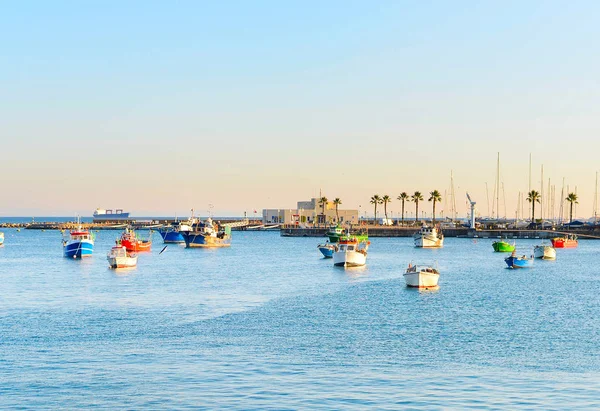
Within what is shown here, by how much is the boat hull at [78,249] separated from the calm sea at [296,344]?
3728 cm

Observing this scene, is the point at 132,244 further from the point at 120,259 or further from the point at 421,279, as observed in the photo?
the point at 421,279

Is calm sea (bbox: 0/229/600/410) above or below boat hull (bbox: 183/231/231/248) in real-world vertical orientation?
below

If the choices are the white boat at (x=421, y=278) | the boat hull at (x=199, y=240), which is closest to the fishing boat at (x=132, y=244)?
the boat hull at (x=199, y=240)

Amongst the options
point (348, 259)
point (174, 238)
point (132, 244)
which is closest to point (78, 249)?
point (132, 244)

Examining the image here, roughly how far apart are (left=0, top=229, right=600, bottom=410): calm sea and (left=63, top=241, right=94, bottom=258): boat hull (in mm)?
37278

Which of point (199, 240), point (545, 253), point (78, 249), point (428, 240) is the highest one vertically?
point (428, 240)

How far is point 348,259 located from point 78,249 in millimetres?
44288

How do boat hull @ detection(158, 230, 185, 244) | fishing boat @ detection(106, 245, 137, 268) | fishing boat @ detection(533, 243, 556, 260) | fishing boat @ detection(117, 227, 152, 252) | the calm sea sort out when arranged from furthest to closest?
boat hull @ detection(158, 230, 185, 244) < fishing boat @ detection(117, 227, 152, 252) < fishing boat @ detection(533, 243, 556, 260) < fishing boat @ detection(106, 245, 137, 268) < the calm sea

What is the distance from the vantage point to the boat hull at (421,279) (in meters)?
78.7

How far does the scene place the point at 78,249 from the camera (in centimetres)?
12762

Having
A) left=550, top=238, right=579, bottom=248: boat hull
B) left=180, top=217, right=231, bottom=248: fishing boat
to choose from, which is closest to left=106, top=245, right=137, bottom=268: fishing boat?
left=180, top=217, right=231, bottom=248: fishing boat

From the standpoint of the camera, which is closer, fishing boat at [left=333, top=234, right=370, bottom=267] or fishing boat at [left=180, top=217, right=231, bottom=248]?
fishing boat at [left=333, top=234, right=370, bottom=267]

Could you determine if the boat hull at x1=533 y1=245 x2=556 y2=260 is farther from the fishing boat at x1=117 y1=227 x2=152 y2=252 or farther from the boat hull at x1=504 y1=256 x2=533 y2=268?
the fishing boat at x1=117 y1=227 x2=152 y2=252

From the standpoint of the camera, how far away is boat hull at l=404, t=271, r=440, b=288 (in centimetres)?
7869
